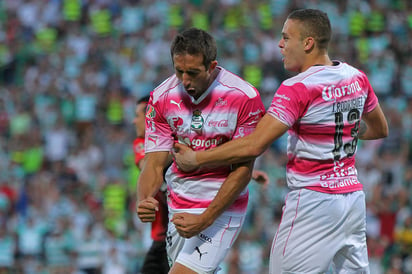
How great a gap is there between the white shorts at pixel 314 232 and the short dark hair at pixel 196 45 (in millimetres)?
1042

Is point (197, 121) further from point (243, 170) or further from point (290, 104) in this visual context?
point (290, 104)

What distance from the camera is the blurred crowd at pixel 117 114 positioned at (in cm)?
1166

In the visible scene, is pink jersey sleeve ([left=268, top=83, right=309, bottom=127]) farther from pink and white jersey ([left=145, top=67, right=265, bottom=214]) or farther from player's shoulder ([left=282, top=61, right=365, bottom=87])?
pink and white jersey ([left=145, top=67, right=265, bottom=214])

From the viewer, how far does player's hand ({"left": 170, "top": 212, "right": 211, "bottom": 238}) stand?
478cm

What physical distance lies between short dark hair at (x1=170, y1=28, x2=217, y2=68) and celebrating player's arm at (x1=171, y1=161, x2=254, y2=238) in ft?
2.31

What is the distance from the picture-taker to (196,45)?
4.77 meters

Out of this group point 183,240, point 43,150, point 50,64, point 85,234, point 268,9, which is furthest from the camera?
point 268,9

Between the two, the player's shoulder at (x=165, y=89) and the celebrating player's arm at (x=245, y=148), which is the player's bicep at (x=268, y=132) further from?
the player's shoulder at (x=165, y=89)

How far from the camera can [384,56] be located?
1568 cm

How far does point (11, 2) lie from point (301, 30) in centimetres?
1338

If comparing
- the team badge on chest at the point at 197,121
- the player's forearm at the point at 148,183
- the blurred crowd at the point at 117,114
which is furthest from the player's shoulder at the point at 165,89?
the blurred crowd at the point at 117,114

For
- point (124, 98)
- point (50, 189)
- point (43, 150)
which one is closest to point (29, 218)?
point (50, 189)

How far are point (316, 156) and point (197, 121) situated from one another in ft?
2.60

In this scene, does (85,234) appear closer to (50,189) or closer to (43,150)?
(50,189)
